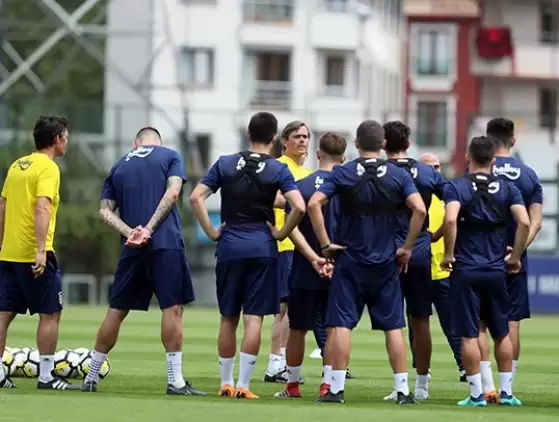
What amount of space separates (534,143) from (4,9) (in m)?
15.5

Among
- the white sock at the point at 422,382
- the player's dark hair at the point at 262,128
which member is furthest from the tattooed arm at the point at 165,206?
the white sock at the point at 422,382

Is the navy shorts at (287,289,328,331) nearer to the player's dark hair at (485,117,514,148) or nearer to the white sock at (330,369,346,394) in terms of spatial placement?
the white sock at (330,369,346,394)

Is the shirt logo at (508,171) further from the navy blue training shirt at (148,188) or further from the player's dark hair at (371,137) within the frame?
the navy blue training shirt at (148,188)

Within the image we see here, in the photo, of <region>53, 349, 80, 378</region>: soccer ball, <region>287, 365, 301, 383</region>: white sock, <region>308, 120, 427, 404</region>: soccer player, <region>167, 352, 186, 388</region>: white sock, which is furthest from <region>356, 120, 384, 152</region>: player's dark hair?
<region>53, 349, 80, 378</region>: soccer ball

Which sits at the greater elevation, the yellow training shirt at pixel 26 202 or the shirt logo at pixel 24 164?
the shirt logo at pixel 24 164

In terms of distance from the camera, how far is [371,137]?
12641 mm

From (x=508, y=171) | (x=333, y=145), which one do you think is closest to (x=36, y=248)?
(x=333, y=145)

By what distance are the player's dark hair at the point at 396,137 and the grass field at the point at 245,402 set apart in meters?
2.03

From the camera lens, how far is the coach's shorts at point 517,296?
13.7m

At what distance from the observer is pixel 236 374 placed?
15656mm

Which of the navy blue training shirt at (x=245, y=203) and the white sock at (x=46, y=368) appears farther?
the white sock at (x=46, y=368)

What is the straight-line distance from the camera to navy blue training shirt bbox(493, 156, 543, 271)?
13703mm

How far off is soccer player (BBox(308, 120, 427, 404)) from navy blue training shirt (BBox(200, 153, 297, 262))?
0.52m

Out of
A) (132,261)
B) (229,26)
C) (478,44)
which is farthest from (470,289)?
(478,44)
